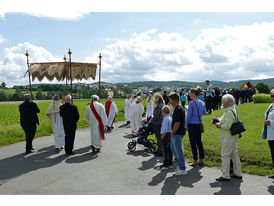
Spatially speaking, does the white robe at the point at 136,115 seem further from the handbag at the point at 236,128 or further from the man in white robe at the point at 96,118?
the handbag at the point at 236,128

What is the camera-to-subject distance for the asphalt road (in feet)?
18.7

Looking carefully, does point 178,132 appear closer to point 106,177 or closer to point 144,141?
point 106,177

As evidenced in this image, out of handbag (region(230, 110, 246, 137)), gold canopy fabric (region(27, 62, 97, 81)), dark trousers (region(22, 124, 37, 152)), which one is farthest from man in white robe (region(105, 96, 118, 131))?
handbag (region(230, 110, 246, 137))

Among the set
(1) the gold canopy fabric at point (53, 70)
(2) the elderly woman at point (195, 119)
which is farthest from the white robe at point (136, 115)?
(2) the elderly woman at point (195, 119)

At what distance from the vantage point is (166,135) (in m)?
7.53

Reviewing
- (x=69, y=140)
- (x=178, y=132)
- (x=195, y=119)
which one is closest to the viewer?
(x=178, y=132)

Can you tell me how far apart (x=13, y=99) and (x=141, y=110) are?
245ft

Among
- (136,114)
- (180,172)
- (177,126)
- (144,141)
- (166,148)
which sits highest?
(177,126)

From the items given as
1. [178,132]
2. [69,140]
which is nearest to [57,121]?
[69,140]

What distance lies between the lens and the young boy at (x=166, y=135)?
7332mm

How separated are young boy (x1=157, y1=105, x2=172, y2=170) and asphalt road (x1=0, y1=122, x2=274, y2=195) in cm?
33

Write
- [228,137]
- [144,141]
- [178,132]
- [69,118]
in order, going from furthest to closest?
[144,141] → [69,118] → [178,132] → [228,137]

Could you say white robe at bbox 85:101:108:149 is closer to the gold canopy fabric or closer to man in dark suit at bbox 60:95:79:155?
man in dark suit at bbox 60:95:79:155

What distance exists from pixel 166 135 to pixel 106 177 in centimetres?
202
